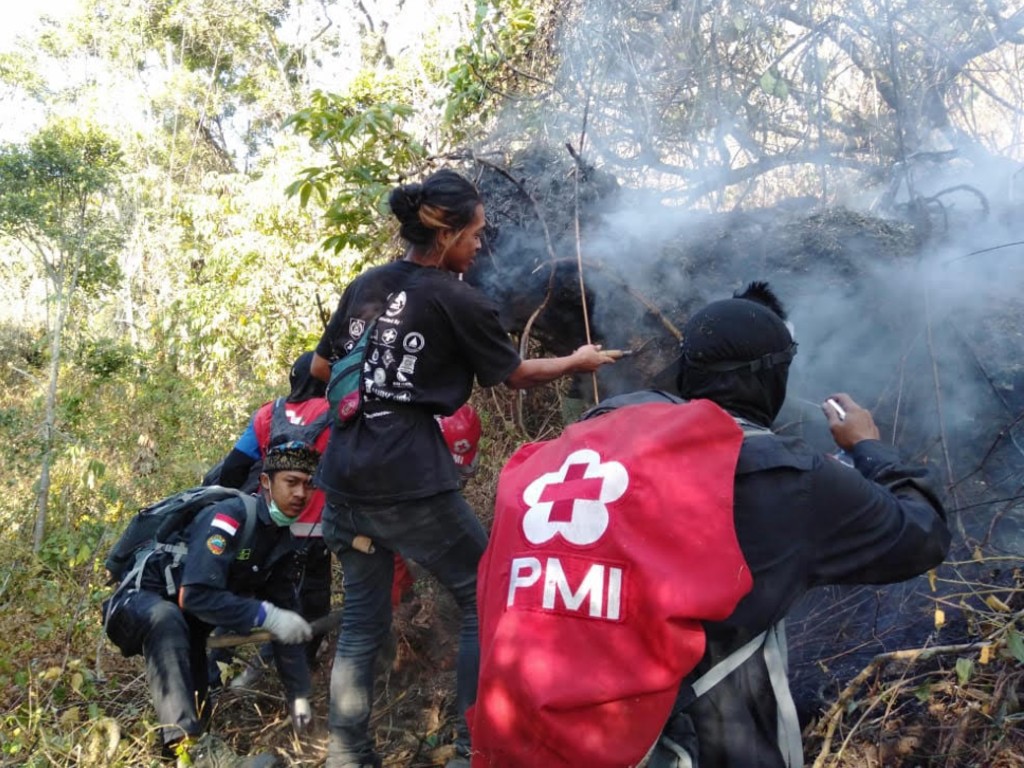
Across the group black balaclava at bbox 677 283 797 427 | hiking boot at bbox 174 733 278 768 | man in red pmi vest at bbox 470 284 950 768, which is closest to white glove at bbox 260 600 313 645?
hiking boot at bbox 174 733 278 768

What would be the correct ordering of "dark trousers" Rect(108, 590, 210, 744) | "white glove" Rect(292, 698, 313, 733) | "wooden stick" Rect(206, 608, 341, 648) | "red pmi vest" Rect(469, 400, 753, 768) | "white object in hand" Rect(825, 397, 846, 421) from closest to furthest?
"red pmi vest" Rect(469, 400, 753, 768) < "white object in hand" Rect(825, 397, 846, 421) < "dark trousers" Rect(108, 590, 210, 744) < "wooden stick" Rect(206, 608, 341, 648) < "white glove" Rect(292, 698, 313, 733)

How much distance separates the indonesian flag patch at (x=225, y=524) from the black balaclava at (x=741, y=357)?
2.23 meters

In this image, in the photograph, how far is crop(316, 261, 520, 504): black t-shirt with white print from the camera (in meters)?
2.65

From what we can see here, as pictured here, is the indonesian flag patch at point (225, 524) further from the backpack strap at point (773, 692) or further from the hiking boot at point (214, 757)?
the backpack strap at point (773, 692)

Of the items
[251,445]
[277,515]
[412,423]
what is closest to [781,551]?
[412,423]

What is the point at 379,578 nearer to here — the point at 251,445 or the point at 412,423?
the point at 412,423

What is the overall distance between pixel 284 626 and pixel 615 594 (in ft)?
7.17

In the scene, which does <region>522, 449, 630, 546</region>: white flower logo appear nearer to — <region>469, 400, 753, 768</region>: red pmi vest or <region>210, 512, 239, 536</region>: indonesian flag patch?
<region>469, 400, 753, 768</region>: red pmi vest

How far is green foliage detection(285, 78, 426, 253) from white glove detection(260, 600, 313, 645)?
86.3 inches

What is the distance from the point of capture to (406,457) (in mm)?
2652

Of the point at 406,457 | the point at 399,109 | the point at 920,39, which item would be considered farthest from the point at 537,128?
the point at 406,457

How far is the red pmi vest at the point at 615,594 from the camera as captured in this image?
1.42 m

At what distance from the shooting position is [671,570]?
143cm

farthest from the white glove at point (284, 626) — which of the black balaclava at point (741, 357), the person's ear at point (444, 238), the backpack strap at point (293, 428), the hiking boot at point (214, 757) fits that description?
the black balaclava at point (741, 357)
